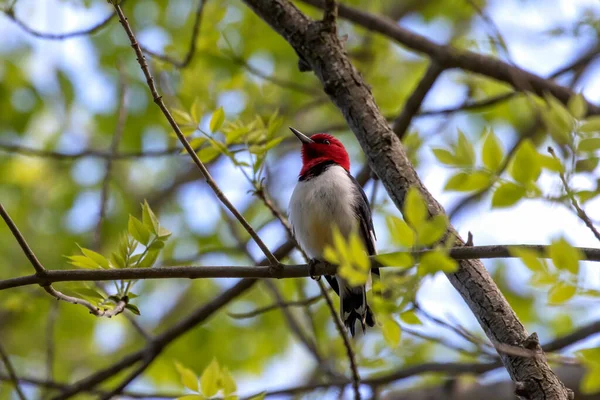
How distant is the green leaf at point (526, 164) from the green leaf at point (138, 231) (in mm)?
1711

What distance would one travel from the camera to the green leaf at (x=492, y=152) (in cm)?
224

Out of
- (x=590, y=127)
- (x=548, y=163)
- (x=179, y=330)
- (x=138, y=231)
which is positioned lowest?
(x=548, y=163)

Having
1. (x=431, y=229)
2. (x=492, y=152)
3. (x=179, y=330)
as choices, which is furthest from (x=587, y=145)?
(x=179, y=330)

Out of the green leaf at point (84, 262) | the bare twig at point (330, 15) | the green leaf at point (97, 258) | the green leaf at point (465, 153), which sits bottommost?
the green leaf at point (465, 153)

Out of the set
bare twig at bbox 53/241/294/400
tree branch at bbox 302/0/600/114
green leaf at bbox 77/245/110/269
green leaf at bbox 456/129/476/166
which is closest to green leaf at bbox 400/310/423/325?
green leaf at bbox 456/129/476/166

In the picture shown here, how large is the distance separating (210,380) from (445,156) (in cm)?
165

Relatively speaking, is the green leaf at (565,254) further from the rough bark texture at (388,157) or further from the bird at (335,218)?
the bird at (335,218)

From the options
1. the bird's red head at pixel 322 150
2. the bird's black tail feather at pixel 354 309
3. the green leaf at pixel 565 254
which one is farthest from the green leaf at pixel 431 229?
the bird's red head at pixel 322 150

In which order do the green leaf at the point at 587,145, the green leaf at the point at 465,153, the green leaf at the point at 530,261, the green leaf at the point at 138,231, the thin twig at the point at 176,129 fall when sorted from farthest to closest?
the green leaf at the point at 138,231, the thin twig at the point at 176,129, the green leaf at the point at 465,153, the green leaf at the point at 587,145, the green leaf at the point at 530,261

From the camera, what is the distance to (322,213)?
4.58m

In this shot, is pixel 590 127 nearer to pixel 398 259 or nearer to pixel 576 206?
pixel 576 206

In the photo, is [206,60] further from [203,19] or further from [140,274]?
[140,274]

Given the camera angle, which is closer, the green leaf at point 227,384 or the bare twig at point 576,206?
the bare twig at point 576,206

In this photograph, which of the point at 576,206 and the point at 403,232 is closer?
the point at 403,232
